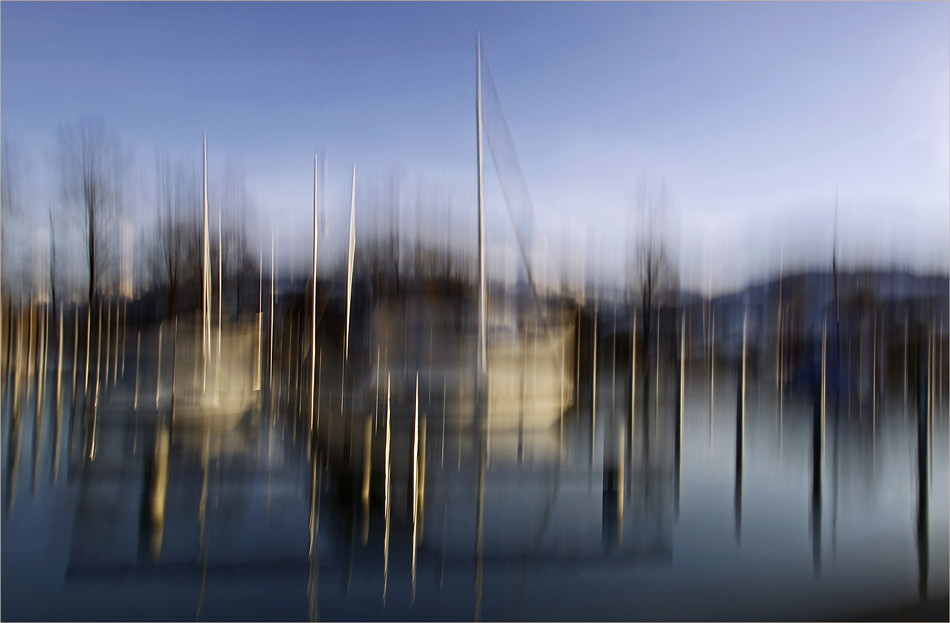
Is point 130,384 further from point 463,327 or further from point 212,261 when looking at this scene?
point 463,327

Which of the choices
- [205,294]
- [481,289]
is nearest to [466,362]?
[481,289]

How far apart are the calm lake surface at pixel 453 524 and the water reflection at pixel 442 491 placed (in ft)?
0.12

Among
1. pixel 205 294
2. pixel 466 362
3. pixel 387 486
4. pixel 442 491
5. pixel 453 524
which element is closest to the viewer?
pixel 453 524

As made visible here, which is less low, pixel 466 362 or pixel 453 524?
pixel 466 362

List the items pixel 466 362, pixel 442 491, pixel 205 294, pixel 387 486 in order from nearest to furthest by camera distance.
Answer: pixel 442 491 → pixel 387 486 → pixel 466 362 → pixel 205 294

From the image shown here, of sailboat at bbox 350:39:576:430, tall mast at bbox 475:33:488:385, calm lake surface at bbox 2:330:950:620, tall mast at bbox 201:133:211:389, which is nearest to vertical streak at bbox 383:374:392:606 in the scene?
calm lake surface at bbox 2:330:950:620

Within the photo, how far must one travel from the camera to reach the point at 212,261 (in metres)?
19.4

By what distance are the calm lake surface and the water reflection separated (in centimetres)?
4

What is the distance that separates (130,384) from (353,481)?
25.8 ft

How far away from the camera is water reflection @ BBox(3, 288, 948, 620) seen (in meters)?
5.39

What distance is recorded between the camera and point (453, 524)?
7.00 m

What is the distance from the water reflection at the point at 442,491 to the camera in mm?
5395

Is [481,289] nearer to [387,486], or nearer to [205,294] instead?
[387,486]

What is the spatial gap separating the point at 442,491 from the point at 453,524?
50.3 inches
